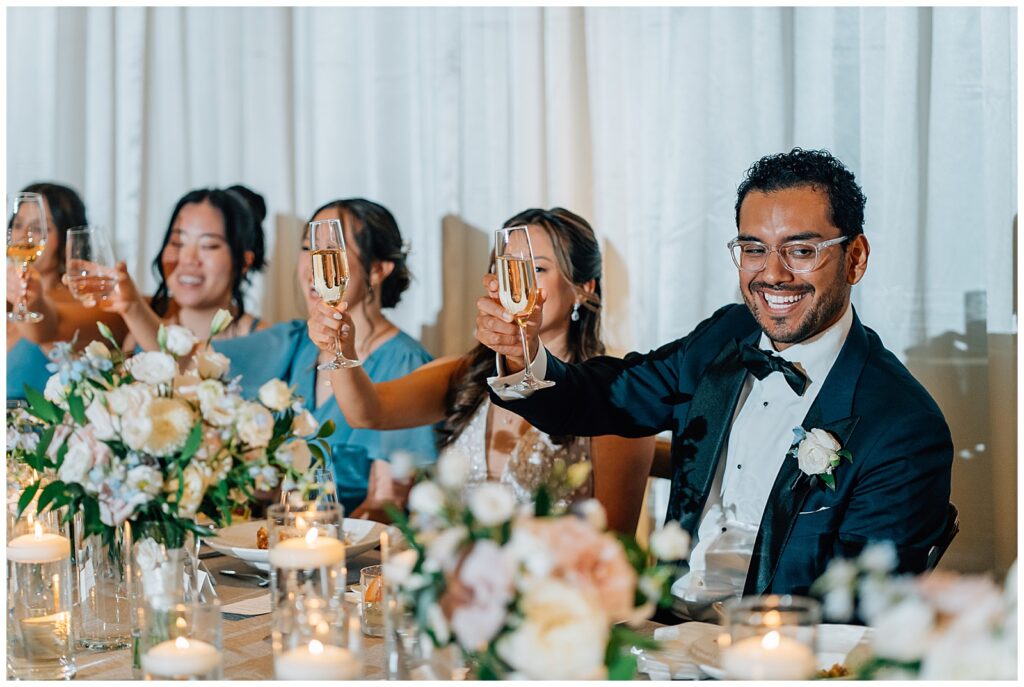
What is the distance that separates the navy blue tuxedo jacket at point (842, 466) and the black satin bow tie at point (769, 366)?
47mm

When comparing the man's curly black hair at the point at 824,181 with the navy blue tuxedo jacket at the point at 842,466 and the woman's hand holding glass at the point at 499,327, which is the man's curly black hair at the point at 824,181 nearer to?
the navy blue tuxedo jacket at the point at 842,466

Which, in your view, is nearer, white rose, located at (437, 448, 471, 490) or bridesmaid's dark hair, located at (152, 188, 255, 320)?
white rose, located at (437, 448, 471, 490)

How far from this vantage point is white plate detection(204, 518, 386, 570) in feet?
5.98

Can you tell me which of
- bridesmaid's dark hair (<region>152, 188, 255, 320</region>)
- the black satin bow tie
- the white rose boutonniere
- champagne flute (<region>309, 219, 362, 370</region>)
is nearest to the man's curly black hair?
the black satin bow tie

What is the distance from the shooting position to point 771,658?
40.3 inches

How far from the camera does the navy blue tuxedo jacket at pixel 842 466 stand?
1926mm

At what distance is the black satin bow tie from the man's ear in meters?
0.21

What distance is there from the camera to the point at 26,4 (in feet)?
11.1

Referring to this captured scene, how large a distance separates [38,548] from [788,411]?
4.36 feet

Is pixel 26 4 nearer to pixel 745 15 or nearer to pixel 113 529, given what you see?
pixel 745 15

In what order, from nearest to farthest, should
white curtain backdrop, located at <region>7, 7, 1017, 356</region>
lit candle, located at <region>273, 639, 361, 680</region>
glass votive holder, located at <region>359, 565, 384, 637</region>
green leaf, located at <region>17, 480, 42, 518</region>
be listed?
lit candle, located at <region>273, 639, 361, 680</region> → green leaf, located at <region>17, 480, 42, 518</region> → glass votive holder, located at <region>359, 565, 384, 637</region> → white curtain backdrop, located at <region>7, 7, 1017, 356</region>

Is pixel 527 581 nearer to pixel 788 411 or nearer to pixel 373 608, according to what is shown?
pixel 373 608

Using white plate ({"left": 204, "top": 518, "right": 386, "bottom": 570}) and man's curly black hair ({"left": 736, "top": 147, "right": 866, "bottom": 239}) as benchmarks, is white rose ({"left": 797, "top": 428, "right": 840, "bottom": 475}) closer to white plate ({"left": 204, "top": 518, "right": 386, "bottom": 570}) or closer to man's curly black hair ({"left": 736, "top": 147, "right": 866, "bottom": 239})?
man's curly black hair ({"left": 736, "top": 147, "right": 866, "bottom": 239})

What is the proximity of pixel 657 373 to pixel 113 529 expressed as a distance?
1.28 m
